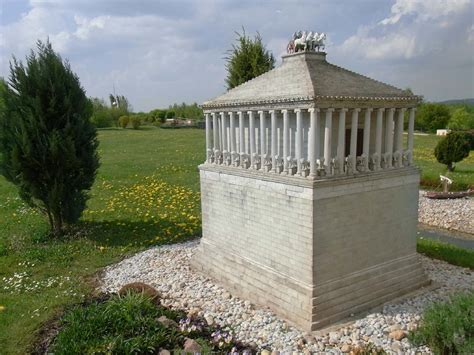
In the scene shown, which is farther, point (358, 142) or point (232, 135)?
point (232, 135)

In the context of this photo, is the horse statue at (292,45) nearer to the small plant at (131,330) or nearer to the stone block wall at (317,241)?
the stone block wall at (317,241)

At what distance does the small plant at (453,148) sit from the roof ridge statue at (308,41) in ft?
63.5

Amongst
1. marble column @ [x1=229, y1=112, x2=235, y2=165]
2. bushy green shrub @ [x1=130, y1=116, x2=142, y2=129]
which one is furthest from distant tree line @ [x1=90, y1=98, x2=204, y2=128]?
marble column @ [x1=229, y1=112, x2=235, y2=165]

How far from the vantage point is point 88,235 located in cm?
1747

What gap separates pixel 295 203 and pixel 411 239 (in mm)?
4309

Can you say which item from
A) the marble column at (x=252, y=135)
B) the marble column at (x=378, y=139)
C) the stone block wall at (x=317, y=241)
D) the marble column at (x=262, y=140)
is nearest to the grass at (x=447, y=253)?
the stone block wall at (x=317, y=241)

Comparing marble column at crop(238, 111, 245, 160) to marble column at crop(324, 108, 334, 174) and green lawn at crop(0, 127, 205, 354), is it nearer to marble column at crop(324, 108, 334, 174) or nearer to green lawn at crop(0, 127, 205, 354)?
marble column at crop(324, 108, 334, 174)

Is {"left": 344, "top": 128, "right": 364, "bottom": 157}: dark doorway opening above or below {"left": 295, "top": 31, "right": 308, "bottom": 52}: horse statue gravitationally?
below

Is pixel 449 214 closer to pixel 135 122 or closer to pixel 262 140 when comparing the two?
pixel 262 140

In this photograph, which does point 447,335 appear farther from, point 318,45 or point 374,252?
point 318,45

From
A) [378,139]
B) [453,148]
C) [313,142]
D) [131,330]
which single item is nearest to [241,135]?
[313,142]

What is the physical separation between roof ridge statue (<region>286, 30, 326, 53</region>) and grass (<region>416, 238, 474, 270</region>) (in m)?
8.75

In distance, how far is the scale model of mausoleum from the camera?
989 centimetres

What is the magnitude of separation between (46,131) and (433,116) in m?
89.8
